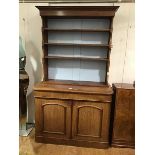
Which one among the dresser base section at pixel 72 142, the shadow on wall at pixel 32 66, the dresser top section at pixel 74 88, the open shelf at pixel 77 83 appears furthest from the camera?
the shadow on wall at pixel 32 66

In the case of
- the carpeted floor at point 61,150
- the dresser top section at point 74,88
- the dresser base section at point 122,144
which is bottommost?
the carpeted floor at point 61,150

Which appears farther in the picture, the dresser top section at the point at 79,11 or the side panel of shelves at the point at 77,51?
the side panel of shelves at the point at 77,51

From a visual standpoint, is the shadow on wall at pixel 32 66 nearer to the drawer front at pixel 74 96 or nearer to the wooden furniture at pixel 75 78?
the wooden furniture at pixel 75 78

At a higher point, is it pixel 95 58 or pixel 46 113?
pixel 95 58

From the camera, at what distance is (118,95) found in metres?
2.52

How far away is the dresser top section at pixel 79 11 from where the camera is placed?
8.02 feet

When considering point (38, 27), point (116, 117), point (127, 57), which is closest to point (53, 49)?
point (38, 27)

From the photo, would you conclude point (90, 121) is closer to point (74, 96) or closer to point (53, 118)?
point (74, 96)

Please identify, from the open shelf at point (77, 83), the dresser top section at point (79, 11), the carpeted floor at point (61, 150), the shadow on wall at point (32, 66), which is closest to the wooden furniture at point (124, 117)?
the carpeted floor at point (61, 150)

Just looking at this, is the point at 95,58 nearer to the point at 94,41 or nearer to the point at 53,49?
the point at 94,41

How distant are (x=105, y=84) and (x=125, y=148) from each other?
3.34ft

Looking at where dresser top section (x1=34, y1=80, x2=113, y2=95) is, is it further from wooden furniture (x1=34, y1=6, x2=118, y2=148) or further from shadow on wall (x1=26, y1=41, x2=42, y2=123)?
shadow on wall (x1=26, y1=41, x2=42, y2=123)

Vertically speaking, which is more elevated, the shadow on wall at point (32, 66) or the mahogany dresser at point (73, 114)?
the shadow on wall at point (32, 66)

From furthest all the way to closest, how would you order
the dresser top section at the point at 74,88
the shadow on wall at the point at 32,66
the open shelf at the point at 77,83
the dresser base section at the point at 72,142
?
the shadow on wall at the point at 32,66 → the open shelf at the point at 77,83 → the dresser base section at the point at 72,142 → the dresser top section at the point at 74,88
